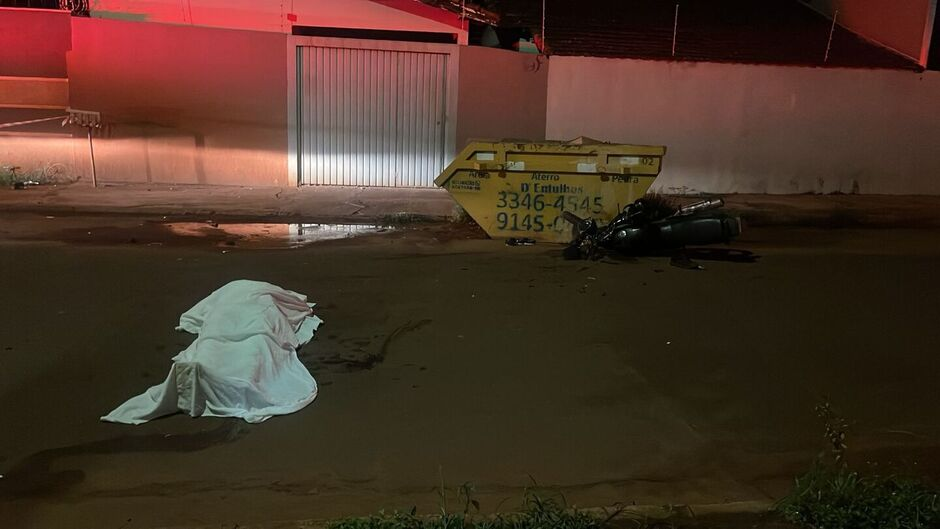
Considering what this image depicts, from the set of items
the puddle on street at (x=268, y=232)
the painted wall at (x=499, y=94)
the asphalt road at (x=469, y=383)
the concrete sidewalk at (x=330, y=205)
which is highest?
the painted wall at (x=499, y=94)

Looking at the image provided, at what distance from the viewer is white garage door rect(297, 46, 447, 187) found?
45.6 ft

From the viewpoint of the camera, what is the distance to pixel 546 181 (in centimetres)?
1006

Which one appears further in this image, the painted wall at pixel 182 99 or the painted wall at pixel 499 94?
the painted wall at pixel 499 94

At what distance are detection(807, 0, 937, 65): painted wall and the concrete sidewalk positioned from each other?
330cm

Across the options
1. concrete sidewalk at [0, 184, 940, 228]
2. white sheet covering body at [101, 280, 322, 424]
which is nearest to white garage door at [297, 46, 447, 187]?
concrete sidewalk at [0, 184, 940, 228]

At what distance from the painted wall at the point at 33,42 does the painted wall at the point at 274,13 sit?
730 mm

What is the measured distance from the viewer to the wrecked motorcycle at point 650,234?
29.7 ft

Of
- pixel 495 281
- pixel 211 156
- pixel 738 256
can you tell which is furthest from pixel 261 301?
pixel 211 156

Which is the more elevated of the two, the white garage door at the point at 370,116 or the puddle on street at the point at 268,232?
the white garage door at the point at 370,116

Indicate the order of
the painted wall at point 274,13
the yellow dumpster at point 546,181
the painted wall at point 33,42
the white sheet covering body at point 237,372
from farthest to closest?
1. the painted wall at point 274,13
2. the painted wall at point 33,42
3. the yellow dumpster at point 546,181
4. the white sheet covering body at point 237,372

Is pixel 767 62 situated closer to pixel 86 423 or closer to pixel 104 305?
pixel 104 305

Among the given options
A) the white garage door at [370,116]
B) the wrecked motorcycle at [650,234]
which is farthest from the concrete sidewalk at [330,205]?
the wrecked motorcycle at [650,234]

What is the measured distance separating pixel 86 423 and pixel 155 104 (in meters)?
10.4

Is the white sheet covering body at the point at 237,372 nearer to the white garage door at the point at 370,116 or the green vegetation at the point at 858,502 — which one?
the green vegetation at the point at 858,502
